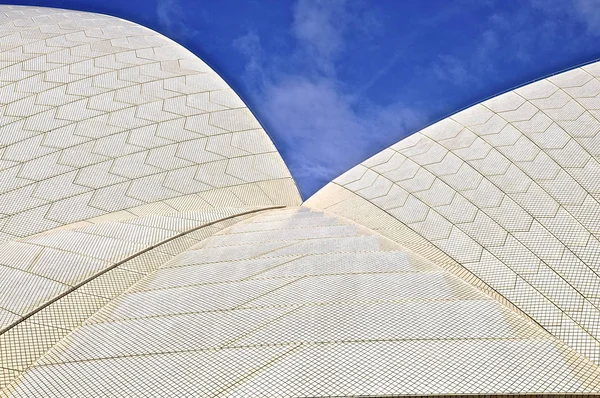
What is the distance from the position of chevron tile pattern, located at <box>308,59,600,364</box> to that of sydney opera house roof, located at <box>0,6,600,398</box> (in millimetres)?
48

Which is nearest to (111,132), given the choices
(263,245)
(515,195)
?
(263,245)

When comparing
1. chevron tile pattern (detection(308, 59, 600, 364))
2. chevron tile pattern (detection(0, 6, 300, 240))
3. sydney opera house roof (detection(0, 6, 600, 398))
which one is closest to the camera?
sydney opera house roof (detection(0, 6, 600, 398))

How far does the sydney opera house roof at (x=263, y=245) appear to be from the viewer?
5957mm

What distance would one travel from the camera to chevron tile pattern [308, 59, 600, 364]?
9.01 metres

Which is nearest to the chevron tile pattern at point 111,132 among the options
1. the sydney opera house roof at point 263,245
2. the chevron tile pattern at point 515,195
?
the sydney opera house roof at point 263,245

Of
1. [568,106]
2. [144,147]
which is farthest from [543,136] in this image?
[144,147]

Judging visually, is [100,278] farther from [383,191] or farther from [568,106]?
[568,106]

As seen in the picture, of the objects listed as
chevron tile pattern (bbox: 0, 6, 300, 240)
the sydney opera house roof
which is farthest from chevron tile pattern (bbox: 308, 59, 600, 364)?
chevron tile pattern (bbox: 0, 6, 300, 240)

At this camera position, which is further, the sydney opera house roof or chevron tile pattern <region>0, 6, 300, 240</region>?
chevron tile pattern <region>0, 6, 300, 240</region>

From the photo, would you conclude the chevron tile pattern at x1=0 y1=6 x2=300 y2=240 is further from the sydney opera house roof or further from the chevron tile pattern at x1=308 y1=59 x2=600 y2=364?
the chevron tile pattern at x1=308 y1=59 x2=600 y2=364

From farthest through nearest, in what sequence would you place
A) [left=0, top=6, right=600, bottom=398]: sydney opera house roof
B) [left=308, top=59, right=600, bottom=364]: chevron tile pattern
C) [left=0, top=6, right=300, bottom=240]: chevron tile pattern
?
[left=0, top=6, right=300, bottom=240]: chevron tile pattern → [left=308, top=59, right=600, bottom=364]: chevron tile pattern → [left=0, top=6, right=600, bottom=398]: sydney opera house roof

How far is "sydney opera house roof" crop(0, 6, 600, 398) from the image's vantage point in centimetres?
596

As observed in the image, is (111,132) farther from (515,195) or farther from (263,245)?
(515,195)

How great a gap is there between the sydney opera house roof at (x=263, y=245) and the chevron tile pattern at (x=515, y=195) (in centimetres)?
5
